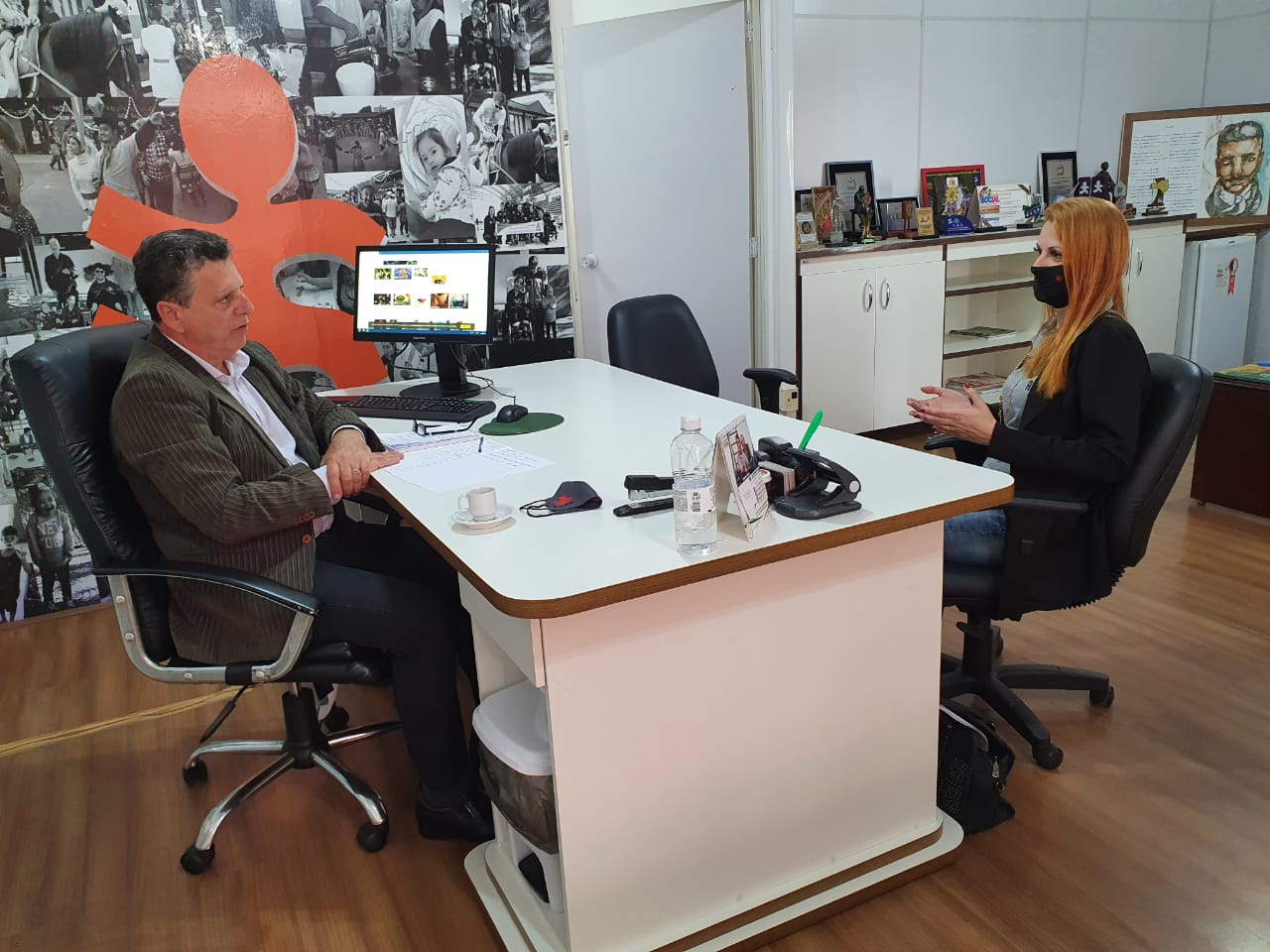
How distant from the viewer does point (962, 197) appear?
520cm

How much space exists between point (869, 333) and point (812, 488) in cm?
321

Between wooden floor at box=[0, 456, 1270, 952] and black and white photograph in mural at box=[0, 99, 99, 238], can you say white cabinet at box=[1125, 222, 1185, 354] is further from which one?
black and white photograph in mural at box=[0, 99, 99, 238]

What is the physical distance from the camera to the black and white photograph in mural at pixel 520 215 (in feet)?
12.6

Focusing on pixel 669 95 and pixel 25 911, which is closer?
pixel 25 911

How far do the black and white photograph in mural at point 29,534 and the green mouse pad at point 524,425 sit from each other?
1.82m

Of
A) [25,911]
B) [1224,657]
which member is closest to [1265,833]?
[1224,657]

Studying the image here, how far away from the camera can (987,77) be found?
5332 mm

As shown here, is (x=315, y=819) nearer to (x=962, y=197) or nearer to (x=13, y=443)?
(x=13, y=443)

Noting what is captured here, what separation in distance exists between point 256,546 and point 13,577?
207cm

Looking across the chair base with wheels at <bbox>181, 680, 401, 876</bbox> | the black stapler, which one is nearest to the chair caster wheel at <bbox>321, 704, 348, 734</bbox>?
the chair base with wheels at <bbox>181, 680, 401, 876</bbox>

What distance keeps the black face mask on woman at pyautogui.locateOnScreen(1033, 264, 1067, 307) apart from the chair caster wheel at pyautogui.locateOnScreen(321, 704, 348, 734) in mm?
2119

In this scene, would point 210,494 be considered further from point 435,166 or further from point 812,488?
point 435,166

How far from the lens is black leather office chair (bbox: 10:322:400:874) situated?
1.79m

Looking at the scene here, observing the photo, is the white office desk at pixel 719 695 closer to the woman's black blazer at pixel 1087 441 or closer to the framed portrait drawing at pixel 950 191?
the woman's black blazer at pixel 1087 441
